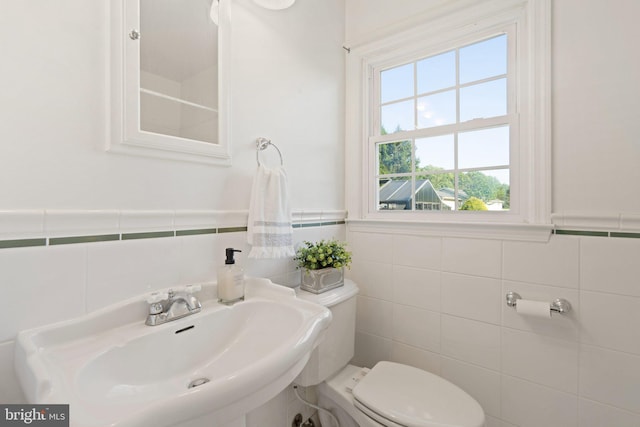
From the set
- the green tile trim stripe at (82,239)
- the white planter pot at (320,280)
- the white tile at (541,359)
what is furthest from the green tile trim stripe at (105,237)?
the white tile at (541,359)

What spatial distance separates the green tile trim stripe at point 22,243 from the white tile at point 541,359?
167 cm

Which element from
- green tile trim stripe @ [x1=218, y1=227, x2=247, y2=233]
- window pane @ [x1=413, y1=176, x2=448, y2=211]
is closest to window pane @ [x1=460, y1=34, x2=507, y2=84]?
window pane @ [x1=413, y1=176, x2=448, y2=211]

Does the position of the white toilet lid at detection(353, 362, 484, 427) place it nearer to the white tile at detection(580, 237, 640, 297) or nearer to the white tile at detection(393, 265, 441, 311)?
the white tile at detection(393, 265, 441, 311)

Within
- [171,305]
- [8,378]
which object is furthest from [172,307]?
[8,378]

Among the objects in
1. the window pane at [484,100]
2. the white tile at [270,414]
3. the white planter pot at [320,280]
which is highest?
the window pane at [484,100]

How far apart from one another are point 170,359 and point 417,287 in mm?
1154

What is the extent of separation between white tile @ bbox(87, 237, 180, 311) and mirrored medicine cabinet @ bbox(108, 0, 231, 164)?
28 cm

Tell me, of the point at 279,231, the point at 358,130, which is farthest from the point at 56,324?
the point at 358,130

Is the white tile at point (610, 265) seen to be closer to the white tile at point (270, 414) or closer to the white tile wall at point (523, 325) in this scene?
the white tile wall at point (523, 325)

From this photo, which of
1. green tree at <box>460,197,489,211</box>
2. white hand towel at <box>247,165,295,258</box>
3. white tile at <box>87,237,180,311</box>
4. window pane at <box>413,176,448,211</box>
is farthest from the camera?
window pane at <box>413,176,448,211</box>

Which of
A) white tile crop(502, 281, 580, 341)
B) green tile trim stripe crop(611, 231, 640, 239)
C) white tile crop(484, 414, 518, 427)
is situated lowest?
white tile crop(484, 414, 518, 427)

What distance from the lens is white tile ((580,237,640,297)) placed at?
103 centimetres

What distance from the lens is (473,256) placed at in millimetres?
1338

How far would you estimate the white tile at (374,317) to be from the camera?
1.59 metres
